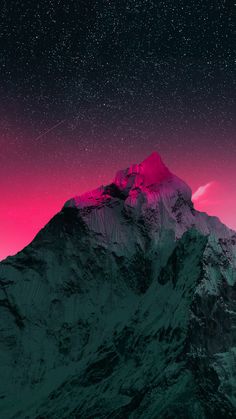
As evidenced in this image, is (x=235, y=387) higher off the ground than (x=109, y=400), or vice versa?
(x=109, y=400)

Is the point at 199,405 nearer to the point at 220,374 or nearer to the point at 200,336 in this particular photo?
the point at 220,374

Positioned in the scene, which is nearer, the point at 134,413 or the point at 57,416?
the point at 134,413

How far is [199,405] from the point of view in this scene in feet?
573

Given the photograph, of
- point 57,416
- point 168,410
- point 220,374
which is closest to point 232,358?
point 220,374

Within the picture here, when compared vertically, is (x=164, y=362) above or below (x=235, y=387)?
above

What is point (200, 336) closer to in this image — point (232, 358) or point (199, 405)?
point (232, 358)

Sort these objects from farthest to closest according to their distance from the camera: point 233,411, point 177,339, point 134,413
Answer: point 177,339, point 134,413, point 233,411

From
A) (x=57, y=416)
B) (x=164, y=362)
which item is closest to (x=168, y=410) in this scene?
(x=164, y=362)

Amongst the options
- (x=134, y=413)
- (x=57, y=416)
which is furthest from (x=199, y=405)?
(x=57, y=416)

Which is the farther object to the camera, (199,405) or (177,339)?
(177,339)

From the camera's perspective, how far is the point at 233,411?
171m

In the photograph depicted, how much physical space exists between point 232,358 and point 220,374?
33.4ft

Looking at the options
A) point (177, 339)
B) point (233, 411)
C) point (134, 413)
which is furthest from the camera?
point (177, 339)

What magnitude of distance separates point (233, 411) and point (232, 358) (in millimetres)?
20502
